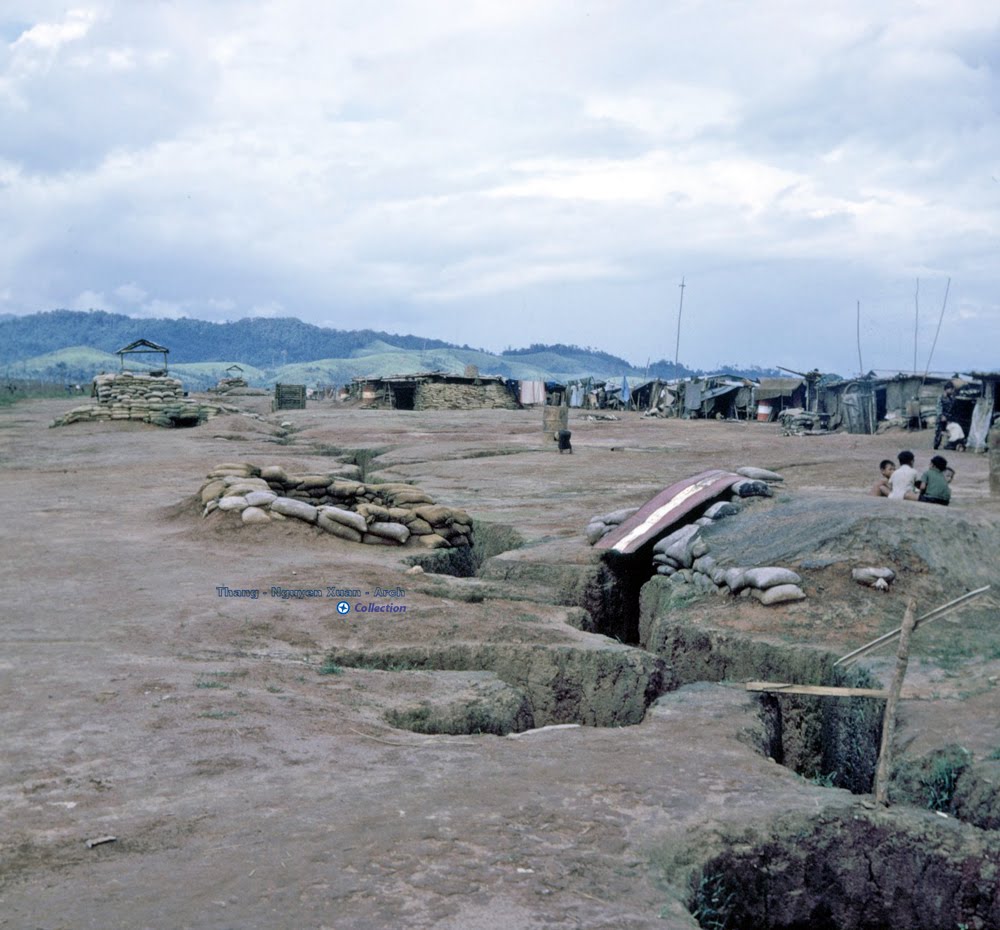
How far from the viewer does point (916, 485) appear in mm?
9258

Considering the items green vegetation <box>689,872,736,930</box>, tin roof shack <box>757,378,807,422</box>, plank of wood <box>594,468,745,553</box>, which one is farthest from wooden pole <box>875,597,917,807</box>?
tin roof shack <box>757,378,807,422</box>

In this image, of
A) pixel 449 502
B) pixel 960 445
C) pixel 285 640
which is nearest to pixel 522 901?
pixel 285 640

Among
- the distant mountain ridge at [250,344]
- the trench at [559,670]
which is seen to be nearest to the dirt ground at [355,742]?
the trench at [559,670]

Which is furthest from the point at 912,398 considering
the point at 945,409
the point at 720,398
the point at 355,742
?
the point at 355,742

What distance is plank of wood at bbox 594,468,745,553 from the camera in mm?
8273

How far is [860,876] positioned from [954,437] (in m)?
18.6

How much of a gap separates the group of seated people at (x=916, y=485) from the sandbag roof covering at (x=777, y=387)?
2603 centimetres

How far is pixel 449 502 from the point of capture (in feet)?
36.8

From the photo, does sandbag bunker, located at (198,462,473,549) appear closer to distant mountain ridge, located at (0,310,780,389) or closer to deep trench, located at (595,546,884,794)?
deep trench, located at (595,546,884,794)

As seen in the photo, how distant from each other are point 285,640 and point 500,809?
9.61 feet

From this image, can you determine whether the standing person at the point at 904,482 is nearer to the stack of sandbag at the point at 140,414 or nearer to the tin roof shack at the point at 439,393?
the stack of sandbag at the point at 140,414

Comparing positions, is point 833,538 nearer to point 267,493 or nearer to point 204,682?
point 204,682

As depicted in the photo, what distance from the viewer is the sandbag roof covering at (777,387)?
113 ft

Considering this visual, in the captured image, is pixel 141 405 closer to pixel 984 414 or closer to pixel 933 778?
pixel 984 414
